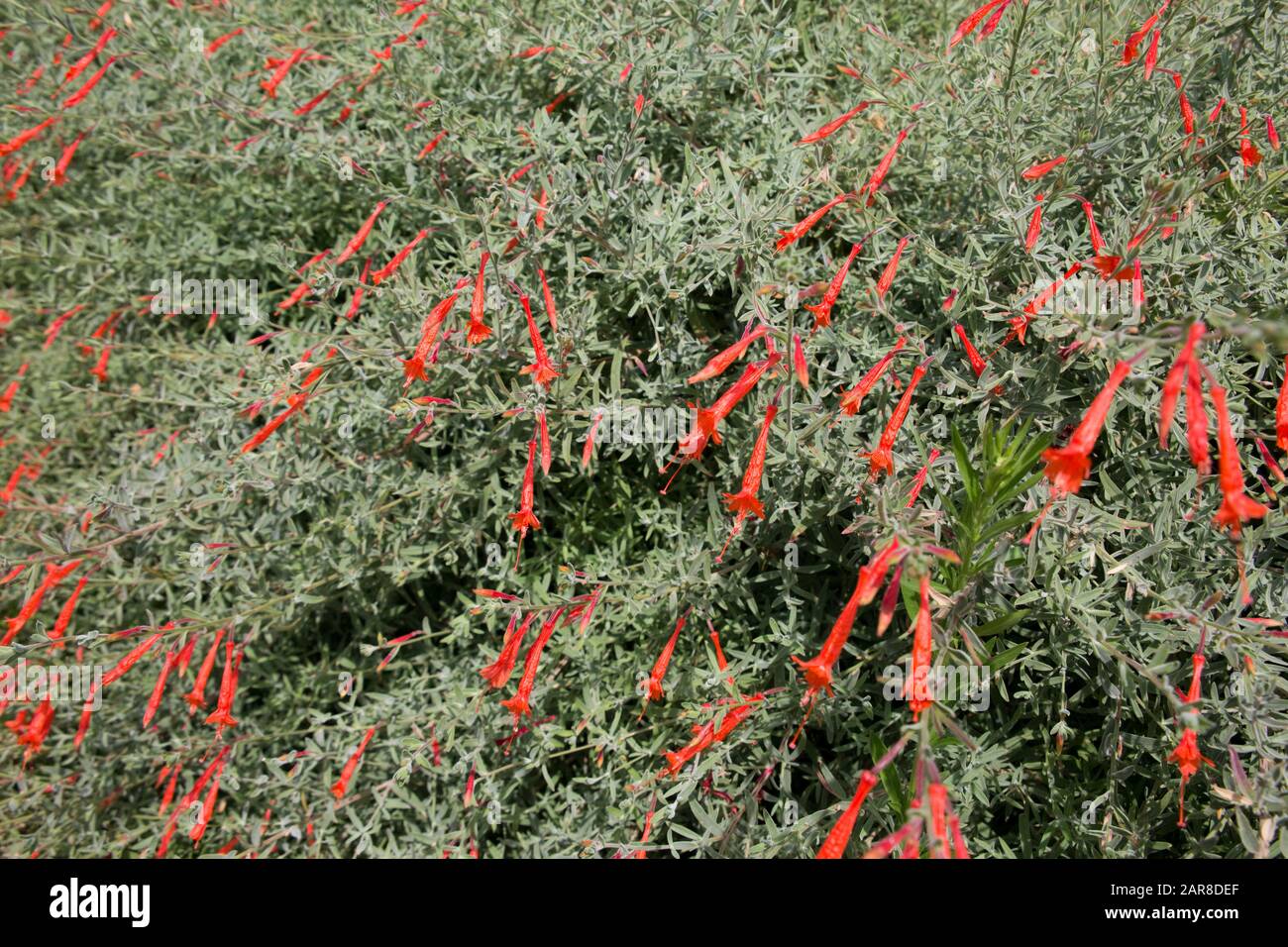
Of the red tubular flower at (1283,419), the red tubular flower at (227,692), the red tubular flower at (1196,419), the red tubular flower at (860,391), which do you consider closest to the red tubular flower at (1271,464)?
the red tubular flower at (1283,419)

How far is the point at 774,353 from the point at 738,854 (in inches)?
55.7

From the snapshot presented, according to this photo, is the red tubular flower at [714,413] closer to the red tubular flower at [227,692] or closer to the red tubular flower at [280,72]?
the red tubular flower at [227,692]

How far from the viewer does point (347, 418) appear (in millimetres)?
2967

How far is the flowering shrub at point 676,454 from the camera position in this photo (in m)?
2.31

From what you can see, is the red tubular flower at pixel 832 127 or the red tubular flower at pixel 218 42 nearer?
the red tubular flower at pixel 832 127

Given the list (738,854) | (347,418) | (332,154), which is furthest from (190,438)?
(738,854)

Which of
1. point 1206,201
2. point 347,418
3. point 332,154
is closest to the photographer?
point 1206,201

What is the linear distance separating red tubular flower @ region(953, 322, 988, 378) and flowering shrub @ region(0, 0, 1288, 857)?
0.04m

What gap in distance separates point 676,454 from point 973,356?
0.97m

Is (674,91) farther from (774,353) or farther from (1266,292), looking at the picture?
(1266,292)

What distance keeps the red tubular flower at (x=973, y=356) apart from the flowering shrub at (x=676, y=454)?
0.04 metres

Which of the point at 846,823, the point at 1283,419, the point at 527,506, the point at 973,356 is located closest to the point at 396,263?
the point at 527,506

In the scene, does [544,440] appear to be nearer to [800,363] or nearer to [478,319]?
[478,319]
